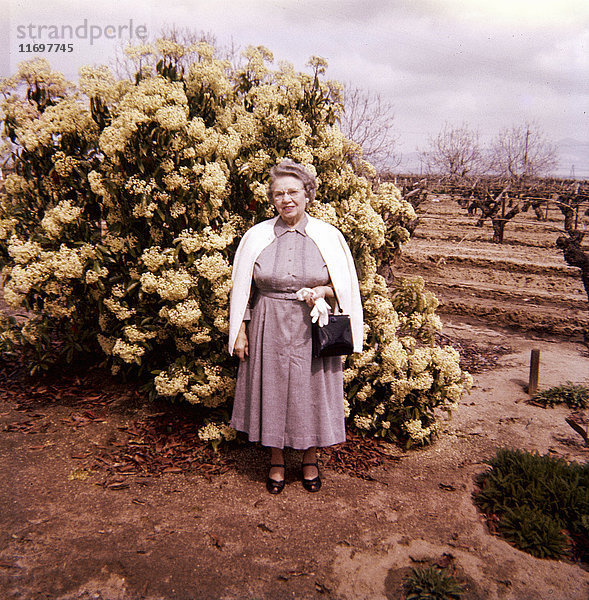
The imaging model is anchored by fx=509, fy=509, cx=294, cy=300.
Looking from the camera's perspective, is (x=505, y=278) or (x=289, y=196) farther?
(x=505, y=278)

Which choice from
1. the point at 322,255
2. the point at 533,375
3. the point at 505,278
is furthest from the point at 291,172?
the point at 505,278

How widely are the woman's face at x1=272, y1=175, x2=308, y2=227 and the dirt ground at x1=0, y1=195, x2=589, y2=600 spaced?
187 centimetres

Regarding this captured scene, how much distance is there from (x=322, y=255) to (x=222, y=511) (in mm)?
1738

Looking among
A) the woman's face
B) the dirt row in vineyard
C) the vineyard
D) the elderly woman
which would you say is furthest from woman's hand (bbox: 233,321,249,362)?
the vineyard

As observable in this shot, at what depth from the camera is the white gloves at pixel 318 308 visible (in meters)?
3.11

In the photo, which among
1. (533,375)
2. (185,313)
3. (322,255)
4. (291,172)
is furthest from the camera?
(533,375)

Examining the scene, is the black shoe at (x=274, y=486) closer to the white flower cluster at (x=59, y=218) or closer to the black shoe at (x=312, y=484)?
the black shoe at (x=312, y=484)

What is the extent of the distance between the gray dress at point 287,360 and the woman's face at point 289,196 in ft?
0.35

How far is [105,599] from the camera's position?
2.47 meters

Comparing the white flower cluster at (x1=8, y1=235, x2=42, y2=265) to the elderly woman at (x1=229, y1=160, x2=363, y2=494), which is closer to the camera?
the elderly woman at (x1=229, y1=160, x2=363, y2=494)

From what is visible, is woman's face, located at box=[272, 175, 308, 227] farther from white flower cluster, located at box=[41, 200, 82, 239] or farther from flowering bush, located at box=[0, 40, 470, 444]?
white flower cluster, located at box=[41, 200, 82, 239]

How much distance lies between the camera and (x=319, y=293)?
316 centimetres

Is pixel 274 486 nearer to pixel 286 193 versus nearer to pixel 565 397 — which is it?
pixel 286 193

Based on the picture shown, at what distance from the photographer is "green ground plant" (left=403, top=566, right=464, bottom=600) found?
2.56 meters
